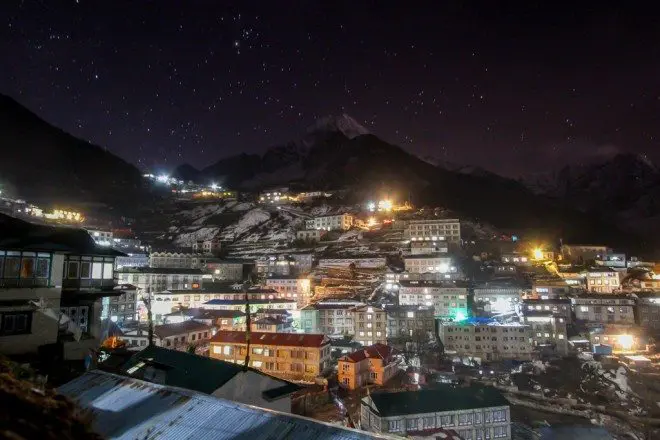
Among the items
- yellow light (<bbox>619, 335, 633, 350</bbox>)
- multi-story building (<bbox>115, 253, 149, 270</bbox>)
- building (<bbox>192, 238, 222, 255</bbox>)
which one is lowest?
yellow light (<bbox>619, 335, 633, 350</bbox>)

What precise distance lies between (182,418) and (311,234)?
100293 millimetres

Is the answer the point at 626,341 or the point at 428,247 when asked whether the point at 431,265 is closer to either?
the point at 428,247

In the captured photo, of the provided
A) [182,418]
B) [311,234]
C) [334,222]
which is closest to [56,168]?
[311,234]

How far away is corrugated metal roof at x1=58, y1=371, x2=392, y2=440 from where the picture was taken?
7.37 metres

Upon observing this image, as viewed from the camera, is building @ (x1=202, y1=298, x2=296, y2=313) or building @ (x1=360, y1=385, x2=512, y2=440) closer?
building @ (x1=360, y1=385, x2=512, y2=440)

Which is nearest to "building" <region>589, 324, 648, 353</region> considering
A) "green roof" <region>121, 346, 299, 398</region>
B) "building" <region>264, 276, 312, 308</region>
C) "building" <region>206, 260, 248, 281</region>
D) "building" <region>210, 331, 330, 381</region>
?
"building" <region>210, 331, 330, 381</region>

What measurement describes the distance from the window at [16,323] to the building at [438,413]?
26.6m

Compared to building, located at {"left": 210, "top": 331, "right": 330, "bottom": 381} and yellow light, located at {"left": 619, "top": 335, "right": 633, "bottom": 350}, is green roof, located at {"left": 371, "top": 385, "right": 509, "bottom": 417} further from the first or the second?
yellow light, located at {"left": 619, "top": 335, "right": 633, "bottom": 350}

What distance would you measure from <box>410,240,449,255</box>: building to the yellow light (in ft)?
112

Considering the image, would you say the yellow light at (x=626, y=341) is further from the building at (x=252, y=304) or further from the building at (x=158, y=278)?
the building at (x=158, y=278)

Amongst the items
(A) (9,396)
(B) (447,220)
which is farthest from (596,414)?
(B) (447,220)

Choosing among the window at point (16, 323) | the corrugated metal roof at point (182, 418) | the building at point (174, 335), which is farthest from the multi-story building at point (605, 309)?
the window at point (16, 323)

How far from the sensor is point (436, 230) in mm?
95438

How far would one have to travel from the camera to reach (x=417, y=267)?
80.9 meters
